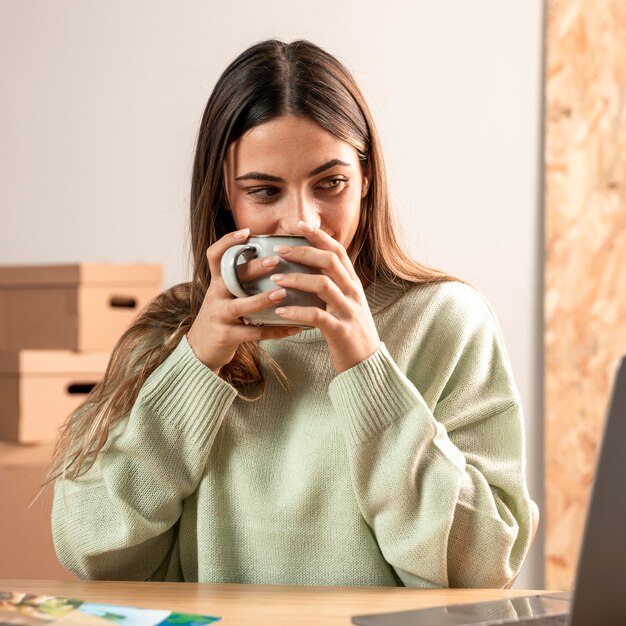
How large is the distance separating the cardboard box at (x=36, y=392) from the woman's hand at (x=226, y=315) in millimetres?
1011

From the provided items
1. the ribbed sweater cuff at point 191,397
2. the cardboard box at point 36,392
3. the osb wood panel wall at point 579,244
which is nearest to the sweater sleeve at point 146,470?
the ribbed sweater cuff at point 191,397

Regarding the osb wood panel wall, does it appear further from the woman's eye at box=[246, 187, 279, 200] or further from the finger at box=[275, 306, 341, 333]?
the finger at box=[275, 306, 341, 333]

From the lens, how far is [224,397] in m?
1.15

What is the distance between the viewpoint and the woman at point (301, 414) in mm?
1071

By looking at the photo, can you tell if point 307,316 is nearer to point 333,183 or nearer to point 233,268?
point 233,268

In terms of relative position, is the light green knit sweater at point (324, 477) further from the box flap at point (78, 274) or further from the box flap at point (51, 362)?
the box flap at point (78, 274)

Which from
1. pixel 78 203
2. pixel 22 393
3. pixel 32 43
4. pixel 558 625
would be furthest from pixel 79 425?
pixel 32 43

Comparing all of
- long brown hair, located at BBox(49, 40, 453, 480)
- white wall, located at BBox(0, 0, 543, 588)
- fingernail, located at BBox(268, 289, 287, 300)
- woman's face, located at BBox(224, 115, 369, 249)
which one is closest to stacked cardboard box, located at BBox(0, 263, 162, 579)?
white wall, located at BBox(0, 0, 543, 588)

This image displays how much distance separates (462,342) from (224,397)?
0.98 feet

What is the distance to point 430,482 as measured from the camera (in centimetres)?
106

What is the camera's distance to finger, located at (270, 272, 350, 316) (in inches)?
39.8

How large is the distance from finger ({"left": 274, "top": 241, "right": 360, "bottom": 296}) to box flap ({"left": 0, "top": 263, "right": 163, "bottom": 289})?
126 cm

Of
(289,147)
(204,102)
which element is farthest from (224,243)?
(204,102)

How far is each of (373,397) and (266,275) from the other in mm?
173
